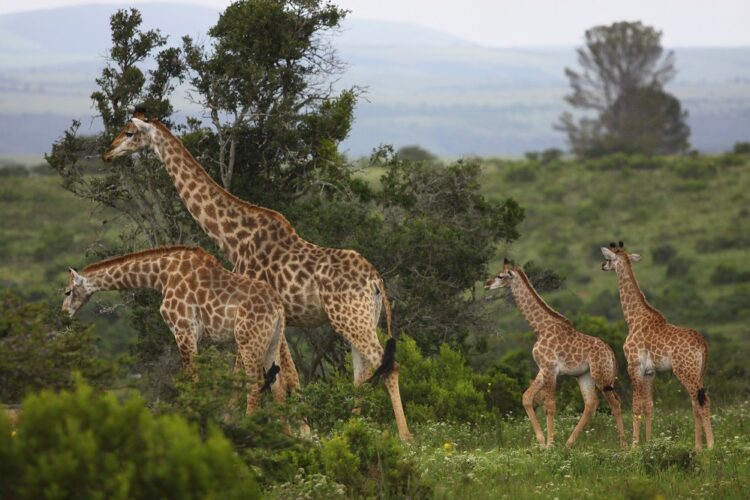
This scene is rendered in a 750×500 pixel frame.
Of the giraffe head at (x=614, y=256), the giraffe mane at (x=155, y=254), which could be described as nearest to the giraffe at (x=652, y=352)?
the giraffe head at (x=614, y=256)

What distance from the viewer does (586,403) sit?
47.5 feet

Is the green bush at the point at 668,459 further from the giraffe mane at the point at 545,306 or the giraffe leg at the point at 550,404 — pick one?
the giraffe mane at the point at 545,306

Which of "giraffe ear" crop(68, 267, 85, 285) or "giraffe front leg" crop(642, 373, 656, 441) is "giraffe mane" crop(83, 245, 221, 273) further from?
"giraffe front leg" crop(642, 373, 656, 441)

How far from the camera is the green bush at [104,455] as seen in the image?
7793 millimetres

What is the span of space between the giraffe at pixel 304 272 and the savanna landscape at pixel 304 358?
1.15 feet

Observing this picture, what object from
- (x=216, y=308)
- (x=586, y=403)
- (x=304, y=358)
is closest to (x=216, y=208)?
(x=216, y=308)

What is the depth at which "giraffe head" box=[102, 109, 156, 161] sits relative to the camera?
50.4ft

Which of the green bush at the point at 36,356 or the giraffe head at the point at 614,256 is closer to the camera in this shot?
the green bush at the point at 36,356

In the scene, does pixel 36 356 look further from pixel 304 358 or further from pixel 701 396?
pixel 304 358

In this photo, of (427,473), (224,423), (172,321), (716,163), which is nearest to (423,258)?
(172,321)

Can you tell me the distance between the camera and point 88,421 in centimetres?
808

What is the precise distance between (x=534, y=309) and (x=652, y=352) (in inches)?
56.1

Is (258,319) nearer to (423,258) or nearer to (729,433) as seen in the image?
(729,433)

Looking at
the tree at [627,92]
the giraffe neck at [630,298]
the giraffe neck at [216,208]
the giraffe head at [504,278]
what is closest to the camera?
the giraffe neck at [630,298]
